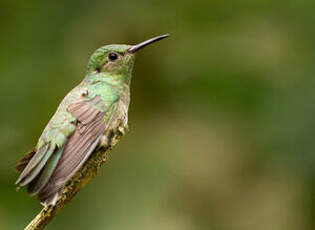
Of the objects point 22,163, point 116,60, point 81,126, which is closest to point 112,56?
point 116,60

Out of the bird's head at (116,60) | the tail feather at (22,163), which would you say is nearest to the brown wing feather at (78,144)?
the tail feather at (22,163)

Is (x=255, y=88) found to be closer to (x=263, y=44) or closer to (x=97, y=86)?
(x=263, y=44)

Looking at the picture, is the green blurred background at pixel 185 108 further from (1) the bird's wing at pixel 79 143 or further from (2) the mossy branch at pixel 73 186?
(2) the mossy branch at pixel 73 186

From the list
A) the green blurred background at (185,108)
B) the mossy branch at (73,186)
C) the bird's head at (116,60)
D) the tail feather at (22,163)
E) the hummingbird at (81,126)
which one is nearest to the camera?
the mossy branch at (73,186)

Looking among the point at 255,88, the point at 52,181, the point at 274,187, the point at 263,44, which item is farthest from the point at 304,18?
the point at 52,181

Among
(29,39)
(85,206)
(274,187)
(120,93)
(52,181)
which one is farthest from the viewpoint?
(274,187)

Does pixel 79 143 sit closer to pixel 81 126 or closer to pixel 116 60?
pixel 81 126
